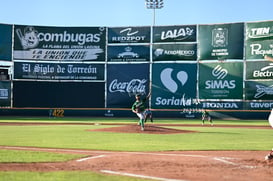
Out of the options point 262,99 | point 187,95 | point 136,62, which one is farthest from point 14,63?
point 262,99

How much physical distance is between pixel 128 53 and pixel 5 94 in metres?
12.2

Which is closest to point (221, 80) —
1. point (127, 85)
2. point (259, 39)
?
point (259, 39)

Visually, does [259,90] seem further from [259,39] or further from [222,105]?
[259,39]

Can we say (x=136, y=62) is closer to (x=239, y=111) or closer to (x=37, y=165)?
(x=239, y=111)

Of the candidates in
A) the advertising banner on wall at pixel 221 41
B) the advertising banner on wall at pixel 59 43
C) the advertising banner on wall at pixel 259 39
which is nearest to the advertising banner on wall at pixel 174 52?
the advertising banner on wall at pixel 221 41

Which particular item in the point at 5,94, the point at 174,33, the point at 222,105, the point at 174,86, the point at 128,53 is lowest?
the point at 222,105

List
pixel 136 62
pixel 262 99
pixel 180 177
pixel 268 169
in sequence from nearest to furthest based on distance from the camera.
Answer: pixel 180 177, pixel 268 169, pixel 262 99, pixel 136 62

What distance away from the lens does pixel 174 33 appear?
127 feet

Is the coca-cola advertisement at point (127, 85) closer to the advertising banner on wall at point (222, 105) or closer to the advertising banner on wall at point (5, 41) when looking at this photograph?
the advertising banner on wall at point (222, 105)

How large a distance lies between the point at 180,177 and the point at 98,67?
33.1m

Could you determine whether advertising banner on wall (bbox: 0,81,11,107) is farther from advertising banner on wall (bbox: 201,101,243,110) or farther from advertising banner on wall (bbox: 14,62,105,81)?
advertising banner on wall (bbox: 201,101,243,110)

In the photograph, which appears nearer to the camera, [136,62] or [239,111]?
[239,111]

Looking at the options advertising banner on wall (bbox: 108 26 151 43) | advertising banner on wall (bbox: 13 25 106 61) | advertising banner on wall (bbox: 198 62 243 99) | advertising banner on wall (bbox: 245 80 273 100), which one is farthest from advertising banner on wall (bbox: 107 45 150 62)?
advertising banner on wall (bbox: 245 80 273 100)

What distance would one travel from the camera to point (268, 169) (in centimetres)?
816
